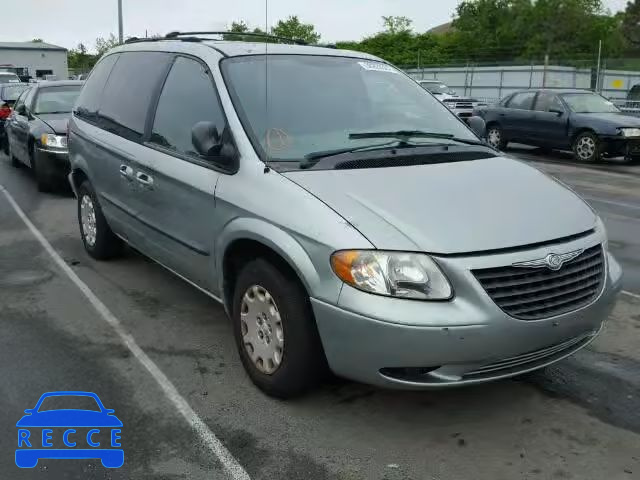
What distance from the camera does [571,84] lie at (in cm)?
2967

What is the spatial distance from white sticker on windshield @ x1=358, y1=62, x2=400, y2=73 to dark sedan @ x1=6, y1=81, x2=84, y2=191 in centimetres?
577

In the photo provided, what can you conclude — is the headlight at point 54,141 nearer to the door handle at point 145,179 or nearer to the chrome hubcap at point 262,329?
the door handle at point 145,179

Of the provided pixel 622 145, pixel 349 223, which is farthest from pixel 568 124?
pixel 349 223

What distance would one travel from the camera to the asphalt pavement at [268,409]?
3.11 metres

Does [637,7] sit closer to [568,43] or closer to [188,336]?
[568,43]

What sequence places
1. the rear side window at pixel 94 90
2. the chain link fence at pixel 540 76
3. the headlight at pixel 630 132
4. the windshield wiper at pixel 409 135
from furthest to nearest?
the chain link fence at pixel 540 76
the headlight at pixel 630 132
the rear side window at pixel 94 90
the windshield wiper at pixel 409 135

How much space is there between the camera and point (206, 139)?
3822mm

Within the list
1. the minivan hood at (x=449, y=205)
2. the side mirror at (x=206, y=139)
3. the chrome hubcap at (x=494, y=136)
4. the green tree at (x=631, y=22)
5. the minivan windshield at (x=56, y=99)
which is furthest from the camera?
the green tree at (x=631, y=22)

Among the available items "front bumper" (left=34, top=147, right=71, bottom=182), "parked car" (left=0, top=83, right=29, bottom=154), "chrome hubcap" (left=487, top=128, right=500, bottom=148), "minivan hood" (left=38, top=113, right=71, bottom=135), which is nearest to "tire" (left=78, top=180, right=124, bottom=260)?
"front bumper" (left=34, top=147, right=71, bottom=182)

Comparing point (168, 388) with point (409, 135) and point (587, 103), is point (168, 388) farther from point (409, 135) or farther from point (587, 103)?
point (587, 103)

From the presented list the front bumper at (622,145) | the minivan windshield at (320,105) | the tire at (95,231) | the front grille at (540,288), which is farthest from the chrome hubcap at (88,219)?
the front bumper at (622,145)

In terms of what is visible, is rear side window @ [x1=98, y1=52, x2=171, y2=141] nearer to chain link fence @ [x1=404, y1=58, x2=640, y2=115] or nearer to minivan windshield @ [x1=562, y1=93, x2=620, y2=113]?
minivan windshield @ [x1=562, y1=93, x2=620, y2=113]

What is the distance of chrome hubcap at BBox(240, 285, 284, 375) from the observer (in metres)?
3.50

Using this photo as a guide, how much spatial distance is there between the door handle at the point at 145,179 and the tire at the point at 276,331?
4.10ft
